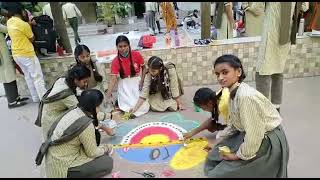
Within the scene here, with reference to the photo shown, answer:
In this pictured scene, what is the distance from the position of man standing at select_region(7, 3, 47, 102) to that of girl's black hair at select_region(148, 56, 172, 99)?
1539 millimetres

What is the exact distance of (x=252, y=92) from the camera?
85.7 inches

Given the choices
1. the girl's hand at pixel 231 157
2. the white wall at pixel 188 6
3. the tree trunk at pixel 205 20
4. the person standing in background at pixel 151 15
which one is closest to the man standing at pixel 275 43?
the girl's hand at pixel 231 157

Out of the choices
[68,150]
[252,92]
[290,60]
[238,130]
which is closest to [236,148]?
[238,130]

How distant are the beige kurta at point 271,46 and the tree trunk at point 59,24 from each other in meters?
2.64

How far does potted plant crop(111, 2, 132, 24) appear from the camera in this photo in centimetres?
870

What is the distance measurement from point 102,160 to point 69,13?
5367 millimetres

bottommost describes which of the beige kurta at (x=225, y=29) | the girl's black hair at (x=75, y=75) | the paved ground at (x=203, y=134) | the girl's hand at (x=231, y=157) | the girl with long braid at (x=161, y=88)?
the paved ground at (x=203, y=134)

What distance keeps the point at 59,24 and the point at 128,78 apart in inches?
55.9

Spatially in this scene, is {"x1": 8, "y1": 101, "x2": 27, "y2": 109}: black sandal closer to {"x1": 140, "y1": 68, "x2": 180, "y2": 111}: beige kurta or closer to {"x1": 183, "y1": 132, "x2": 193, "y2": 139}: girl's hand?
{"x1": 140, "y1": 68, "x2": 180, "y2": 111}: beige kurta

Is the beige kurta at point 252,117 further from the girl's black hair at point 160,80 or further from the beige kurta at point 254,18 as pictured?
the beige kurta at point 254,18

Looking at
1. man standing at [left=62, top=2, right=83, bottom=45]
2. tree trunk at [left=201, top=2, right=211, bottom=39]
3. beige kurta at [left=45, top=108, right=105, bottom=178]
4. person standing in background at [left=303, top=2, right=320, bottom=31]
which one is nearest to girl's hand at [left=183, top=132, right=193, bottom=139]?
beige kurta at [left=45, top=108, right=105, bottom=178]

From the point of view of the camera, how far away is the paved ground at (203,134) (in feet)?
9.01

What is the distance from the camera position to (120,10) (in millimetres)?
8812

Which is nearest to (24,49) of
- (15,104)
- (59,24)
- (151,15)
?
(59,24)
